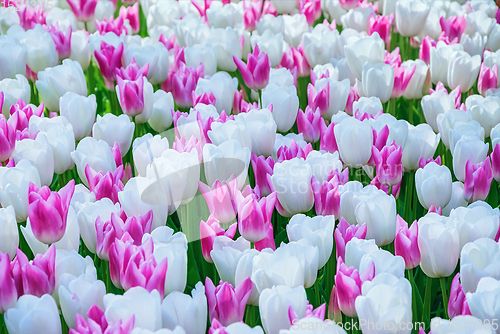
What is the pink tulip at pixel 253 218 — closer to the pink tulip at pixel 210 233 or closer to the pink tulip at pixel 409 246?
the pink tulip at pixel 210 233

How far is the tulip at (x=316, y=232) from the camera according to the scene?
1476 mm

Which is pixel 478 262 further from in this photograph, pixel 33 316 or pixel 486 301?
pixel 33 316

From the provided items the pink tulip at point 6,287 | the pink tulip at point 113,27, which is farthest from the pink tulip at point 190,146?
the pink tulip at point 113,27

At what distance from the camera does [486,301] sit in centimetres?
124

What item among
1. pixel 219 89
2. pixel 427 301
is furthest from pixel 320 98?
pixel 427 301

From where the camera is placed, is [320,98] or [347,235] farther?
[320,98]

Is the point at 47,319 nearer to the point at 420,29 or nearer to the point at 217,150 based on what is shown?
the point at 217,150

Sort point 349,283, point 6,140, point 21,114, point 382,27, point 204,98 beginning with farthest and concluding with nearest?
point 382,27
point 204,98
point 21,114
point 6,140
point 349,283

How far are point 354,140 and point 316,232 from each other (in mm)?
522

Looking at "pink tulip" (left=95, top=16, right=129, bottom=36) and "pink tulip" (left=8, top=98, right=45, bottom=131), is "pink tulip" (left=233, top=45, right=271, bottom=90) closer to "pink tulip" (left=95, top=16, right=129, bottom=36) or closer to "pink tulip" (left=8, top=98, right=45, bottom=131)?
"pink tulip" (left=8, top=98, right=45, bottom=131)

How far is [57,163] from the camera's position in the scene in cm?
198

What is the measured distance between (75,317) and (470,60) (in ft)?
6.54

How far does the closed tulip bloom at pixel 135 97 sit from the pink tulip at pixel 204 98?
0.17 metres

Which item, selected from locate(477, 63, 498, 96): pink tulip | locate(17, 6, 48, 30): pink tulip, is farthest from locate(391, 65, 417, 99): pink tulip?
locate(17, 6, 48, 30): pink tulip
